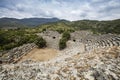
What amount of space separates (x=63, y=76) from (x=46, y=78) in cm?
77

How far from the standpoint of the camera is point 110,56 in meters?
8.59

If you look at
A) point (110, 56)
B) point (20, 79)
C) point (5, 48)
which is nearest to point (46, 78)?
point (20, 79)

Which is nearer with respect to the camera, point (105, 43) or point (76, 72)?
point (76, 72)

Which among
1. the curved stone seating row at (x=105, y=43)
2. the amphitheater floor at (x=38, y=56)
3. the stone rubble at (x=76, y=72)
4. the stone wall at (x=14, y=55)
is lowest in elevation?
the amphitheater floor at (x=38, y=56)

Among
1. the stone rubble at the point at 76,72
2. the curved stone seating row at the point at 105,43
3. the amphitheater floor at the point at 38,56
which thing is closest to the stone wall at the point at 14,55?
the amphitheater floor at the point at 38,56

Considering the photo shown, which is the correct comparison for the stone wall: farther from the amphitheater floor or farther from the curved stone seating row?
the curved stone seating row

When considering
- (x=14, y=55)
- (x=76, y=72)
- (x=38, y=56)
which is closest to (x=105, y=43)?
(x=38, y=56)

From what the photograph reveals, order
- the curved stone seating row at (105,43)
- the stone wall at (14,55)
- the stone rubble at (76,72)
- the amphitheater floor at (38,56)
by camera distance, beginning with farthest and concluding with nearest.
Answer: the amphitheater floor at (38,56) < the stone wall at (14,55) < the curved stone seating row at (105,43) < the stone rubble at (76,72)

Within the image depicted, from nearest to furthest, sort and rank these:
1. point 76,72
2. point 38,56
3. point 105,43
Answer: point 76,72
point 105,43
point 38,56

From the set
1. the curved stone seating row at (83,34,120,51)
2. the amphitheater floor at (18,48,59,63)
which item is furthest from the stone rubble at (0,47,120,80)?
the amphitheater floor at (18,48,59,63)

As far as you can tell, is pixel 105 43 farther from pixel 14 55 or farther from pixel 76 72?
pixel 76 72

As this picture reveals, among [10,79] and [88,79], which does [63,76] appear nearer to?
[88,79]

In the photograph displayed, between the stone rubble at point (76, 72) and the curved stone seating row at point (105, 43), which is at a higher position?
the stone rubble at point (76, 72)

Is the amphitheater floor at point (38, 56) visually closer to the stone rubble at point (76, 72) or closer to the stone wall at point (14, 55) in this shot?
the stone wall at point (14, 55)
